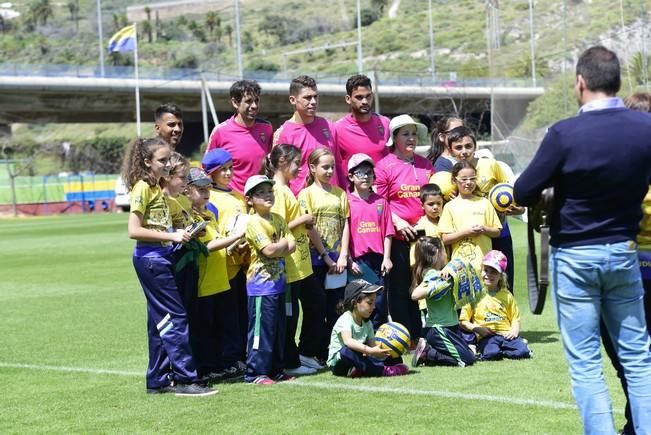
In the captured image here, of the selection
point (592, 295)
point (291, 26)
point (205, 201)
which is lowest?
point (592, 295)

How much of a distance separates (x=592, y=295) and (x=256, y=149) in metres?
4.45

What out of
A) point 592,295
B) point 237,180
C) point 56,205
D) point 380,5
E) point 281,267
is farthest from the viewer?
point 380,5

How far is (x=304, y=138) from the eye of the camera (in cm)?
952

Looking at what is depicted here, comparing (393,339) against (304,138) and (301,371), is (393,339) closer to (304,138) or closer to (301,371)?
(301,371)

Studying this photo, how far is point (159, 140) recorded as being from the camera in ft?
26.3

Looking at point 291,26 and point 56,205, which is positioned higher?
point 291,26

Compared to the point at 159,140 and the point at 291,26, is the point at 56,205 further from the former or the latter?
the point at 291,26

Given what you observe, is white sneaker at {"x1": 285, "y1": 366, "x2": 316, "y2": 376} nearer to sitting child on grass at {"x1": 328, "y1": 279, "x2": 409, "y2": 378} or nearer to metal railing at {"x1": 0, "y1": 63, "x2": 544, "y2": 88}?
sitting child on grass at {"x1": 328, "y1": 279, "x2": 409, "y2": 378}

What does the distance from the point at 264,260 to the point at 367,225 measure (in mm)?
1329

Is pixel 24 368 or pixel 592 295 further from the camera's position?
pixel 24 368

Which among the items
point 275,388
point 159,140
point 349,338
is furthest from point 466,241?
point 159,140

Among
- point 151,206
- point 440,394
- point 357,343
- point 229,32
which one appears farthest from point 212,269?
point 229,32

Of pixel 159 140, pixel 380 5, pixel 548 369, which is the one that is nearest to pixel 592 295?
pixel 548 369

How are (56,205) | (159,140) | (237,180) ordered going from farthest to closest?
(56,205) < (237,180) < (159,140)
